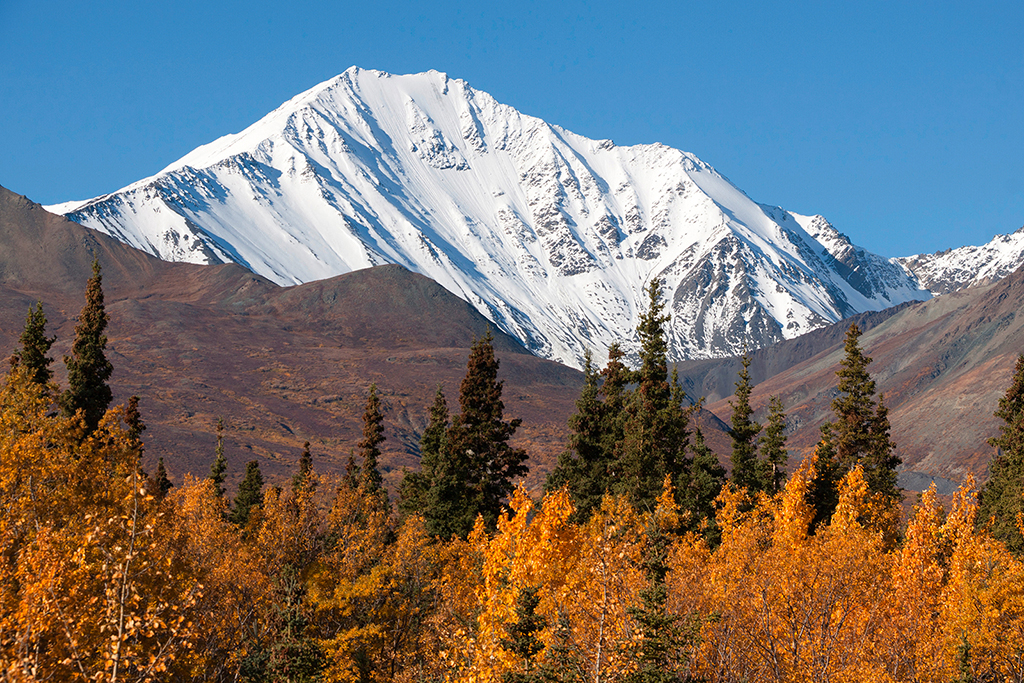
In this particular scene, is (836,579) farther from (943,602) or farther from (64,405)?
(64,405)

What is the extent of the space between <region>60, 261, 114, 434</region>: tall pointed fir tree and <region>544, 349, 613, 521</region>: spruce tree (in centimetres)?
2797

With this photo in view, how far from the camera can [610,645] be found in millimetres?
24047

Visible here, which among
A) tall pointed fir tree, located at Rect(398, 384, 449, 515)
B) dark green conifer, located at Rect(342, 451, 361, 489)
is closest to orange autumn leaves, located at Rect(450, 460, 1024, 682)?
tall pointed fir tree, located at Rect(398, 384, 449, 515)

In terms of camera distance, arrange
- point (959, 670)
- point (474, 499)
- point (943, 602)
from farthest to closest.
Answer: point (474, 499), point (943, 602), point (959, 670)

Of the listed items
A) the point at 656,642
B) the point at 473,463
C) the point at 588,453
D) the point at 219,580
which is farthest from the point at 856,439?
the point at 656,642

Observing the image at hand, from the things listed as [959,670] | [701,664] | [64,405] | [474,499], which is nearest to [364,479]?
[474,499]

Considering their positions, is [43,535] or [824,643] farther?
[824,643]

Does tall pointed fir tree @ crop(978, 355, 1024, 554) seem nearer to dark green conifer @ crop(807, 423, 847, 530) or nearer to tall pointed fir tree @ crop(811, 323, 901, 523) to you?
tall pointed fir tree @ crop(811, 323, 901, 523)

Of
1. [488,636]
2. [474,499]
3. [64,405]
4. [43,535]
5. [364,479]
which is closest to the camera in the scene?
[43,535]

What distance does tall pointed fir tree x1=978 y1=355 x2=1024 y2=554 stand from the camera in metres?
54.5

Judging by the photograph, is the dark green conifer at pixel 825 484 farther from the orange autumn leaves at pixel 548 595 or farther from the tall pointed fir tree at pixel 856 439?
the orange autumn leaves at pixel 548 595

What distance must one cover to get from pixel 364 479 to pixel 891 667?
6070 centimetres

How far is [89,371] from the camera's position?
53062 millimetres

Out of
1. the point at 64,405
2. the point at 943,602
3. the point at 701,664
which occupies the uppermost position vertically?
the point at 64,405
